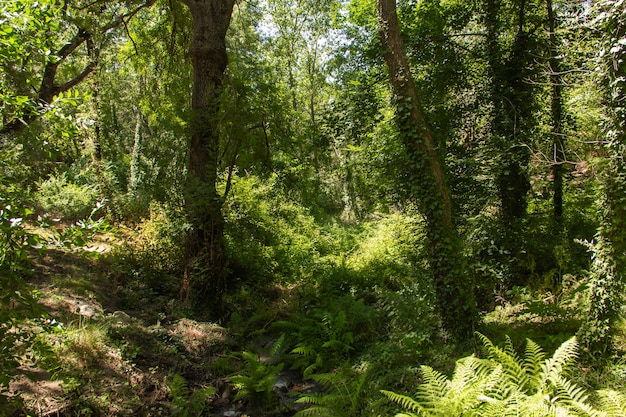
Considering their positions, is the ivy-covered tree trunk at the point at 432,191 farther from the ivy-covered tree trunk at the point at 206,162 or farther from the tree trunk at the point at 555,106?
the tree trunk at the point at 555,106

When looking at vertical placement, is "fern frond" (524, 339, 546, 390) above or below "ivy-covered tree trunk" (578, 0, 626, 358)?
below

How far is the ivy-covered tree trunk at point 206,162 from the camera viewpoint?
767cm

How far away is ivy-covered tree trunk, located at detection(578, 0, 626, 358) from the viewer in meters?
4.71

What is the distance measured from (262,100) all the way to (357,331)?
4951mm

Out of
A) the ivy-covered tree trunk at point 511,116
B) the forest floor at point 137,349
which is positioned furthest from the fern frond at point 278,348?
the ivy-covered tree trunk at point 511,116

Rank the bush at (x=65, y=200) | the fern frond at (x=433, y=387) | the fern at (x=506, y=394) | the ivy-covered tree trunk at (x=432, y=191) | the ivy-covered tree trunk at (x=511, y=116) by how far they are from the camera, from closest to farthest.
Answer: the fern at (x=506, y=394) < the fern frond at (x=433, y=387) < the ivy-covered tree trunk at (x=432, y=191) < the ivy-covered tree trunk at (x=511, y=116) < the bush at (x=65, y=200)

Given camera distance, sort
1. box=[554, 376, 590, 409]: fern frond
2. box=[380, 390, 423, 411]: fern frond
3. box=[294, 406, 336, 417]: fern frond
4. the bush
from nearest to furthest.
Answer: box=[554, 376, 590, 409]: fern frond → box=[380, 390, 423, 411]: fern frond → box=[294, 406, 336, 417]: fern frond → the bush

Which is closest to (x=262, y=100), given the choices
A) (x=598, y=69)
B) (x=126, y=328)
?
(x=126, y=328)

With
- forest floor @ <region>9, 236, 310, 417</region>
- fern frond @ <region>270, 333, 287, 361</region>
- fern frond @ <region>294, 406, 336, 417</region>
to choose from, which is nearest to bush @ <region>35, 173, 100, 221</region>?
forest floor @ <region>9, 236, 310, 417</region>

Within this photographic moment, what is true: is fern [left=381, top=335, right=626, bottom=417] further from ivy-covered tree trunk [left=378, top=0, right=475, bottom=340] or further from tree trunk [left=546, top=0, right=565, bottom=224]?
tree trunk [left=546, top=0, right=565, bottom=224]

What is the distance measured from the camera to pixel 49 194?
1302 cm

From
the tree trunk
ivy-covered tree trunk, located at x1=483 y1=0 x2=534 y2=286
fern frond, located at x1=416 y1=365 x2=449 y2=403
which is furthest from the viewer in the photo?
the tree trunk

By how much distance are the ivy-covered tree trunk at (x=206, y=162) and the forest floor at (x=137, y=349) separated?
0.82 metres

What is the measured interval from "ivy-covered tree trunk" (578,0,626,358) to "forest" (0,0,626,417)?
25mm
